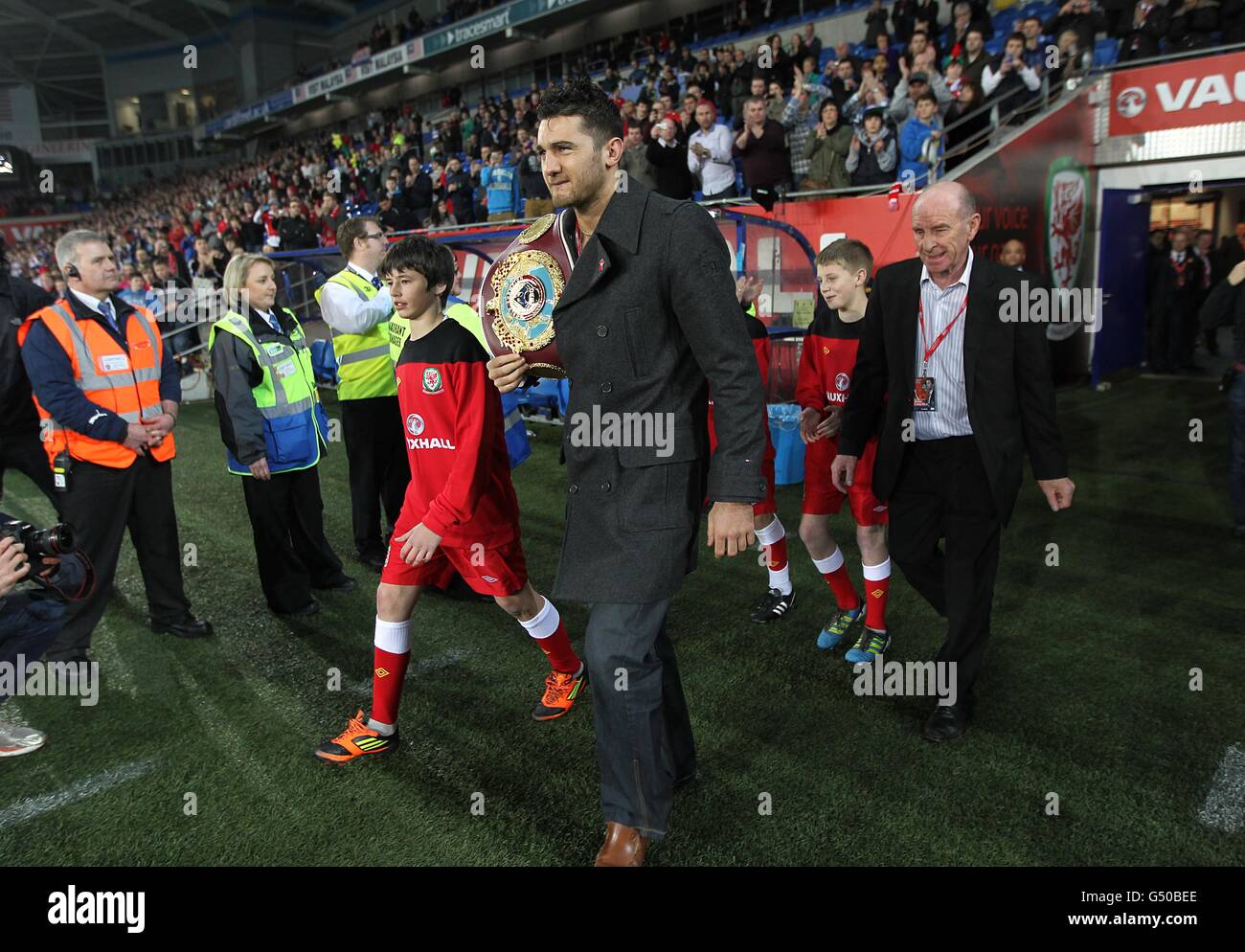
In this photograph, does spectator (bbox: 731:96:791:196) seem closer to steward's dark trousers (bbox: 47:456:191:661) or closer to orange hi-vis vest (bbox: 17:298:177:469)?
orange hi-vis vest (bbox: 17:298:177:469)

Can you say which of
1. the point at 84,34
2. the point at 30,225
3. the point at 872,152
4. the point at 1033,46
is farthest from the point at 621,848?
the point at 84,34

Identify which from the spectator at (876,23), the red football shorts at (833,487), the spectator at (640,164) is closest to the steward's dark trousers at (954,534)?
the red football shorts at (833,487)

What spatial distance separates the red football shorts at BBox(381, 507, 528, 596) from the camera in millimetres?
3027

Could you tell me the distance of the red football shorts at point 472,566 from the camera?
9.93ft

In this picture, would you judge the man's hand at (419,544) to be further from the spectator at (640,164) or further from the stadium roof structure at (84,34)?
the stadium roof structure at (84,34)

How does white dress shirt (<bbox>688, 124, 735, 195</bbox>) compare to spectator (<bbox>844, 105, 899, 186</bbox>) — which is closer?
spectator (<bbox>844, 105, 899, 186</bbox>)

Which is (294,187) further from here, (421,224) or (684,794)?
(684,794)

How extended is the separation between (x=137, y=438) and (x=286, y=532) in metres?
0.91

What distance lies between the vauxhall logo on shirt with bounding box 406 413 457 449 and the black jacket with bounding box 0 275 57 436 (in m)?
2.52

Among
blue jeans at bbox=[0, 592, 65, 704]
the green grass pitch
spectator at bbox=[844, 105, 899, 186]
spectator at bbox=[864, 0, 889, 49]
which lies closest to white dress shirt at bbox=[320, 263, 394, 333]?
the green grass pitch

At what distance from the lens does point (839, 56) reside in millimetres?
12156

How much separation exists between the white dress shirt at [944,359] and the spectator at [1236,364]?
2.98 meters
